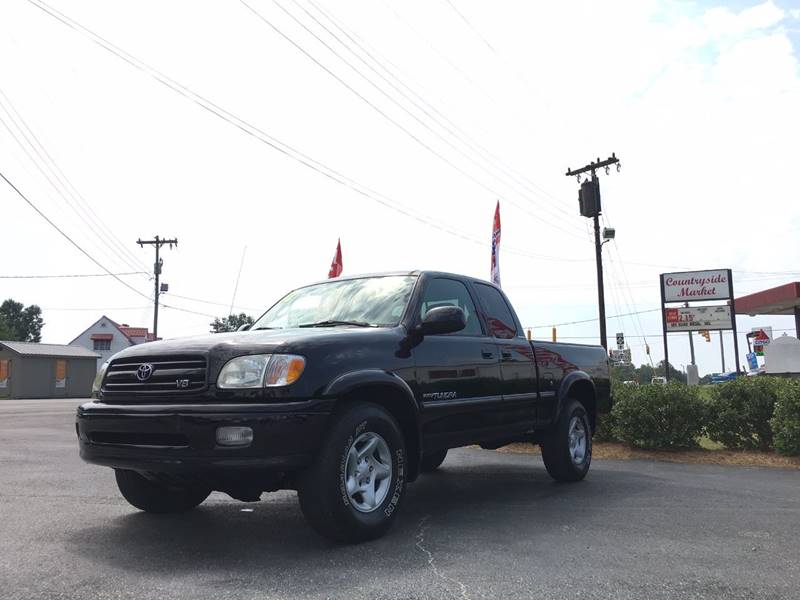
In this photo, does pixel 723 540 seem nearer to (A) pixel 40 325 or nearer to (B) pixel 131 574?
(B) pixel 131 574

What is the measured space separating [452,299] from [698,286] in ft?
123

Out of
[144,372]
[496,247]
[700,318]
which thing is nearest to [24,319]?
[700,318]

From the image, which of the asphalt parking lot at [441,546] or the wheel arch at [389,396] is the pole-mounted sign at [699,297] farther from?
the wheel arch at [389,396]

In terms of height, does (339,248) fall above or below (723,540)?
above

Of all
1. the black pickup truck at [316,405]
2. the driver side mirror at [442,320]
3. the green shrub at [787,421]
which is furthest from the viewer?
the green shrub at [787,421]

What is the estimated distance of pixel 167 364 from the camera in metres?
4.38

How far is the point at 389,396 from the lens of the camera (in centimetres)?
486

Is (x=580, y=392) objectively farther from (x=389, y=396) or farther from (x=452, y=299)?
(x=389, y=396)

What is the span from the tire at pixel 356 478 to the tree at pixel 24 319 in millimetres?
126101

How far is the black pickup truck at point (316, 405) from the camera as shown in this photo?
4066 millimetres

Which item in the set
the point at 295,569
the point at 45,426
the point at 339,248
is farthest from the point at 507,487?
the point at 45,426

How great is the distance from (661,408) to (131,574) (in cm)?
783

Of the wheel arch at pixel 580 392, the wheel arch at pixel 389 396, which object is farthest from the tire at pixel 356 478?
the wheel arch at pixel 580 392

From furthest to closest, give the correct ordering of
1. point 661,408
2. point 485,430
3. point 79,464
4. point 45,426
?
point 45,426 < point 661,408 < point 79,464 < point 485,430
